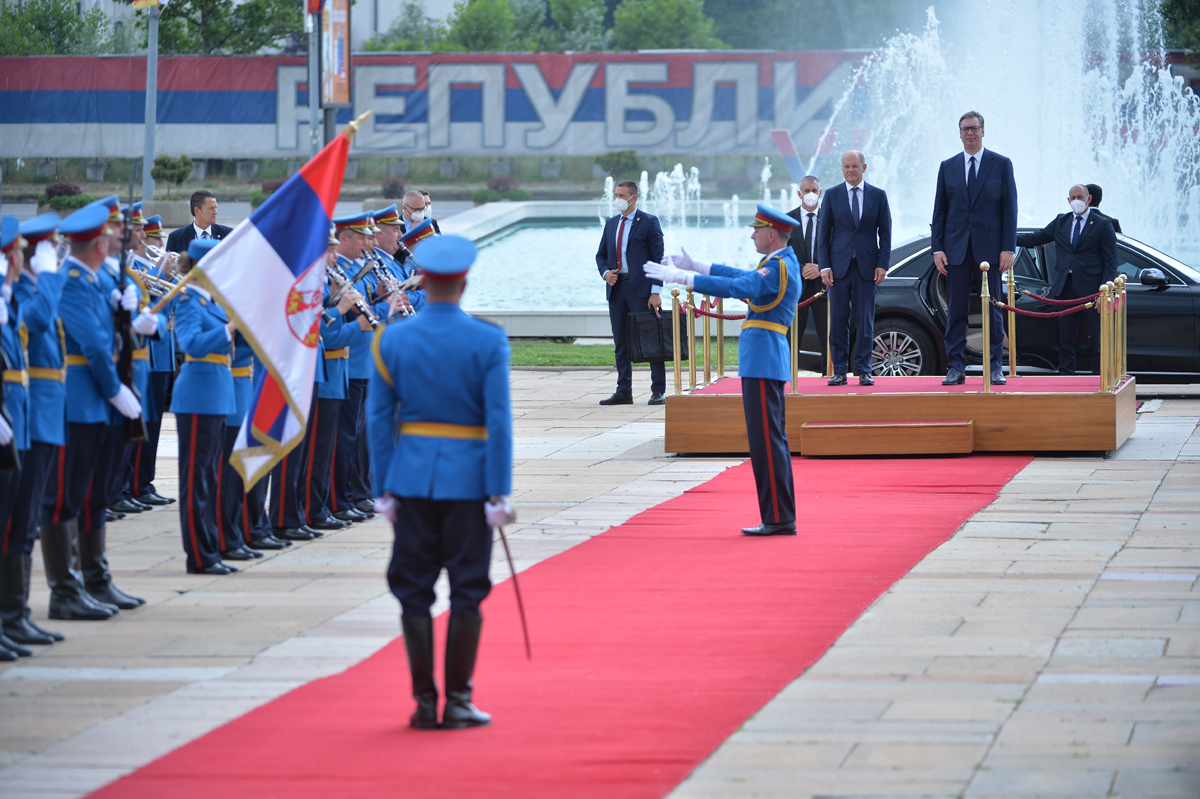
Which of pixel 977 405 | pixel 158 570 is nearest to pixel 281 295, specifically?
pixel 158 570

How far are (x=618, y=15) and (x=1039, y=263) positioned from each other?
172ft

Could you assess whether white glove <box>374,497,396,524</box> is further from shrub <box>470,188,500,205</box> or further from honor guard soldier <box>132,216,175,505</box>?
shrub <box>470,188,500,205</box>

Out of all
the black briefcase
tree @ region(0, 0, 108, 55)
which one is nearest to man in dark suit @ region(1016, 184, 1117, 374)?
the black briefcase

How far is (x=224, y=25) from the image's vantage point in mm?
51062

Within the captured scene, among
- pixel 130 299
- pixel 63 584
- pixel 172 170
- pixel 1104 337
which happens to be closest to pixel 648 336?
pixel 1104 337

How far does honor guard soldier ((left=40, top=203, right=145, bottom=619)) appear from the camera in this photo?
23.6 ft

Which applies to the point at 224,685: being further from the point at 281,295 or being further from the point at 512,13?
the point at 512,13

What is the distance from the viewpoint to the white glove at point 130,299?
24.6 ft

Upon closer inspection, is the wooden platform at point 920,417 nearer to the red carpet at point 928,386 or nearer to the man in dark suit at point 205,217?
the red carpet at point 928,386

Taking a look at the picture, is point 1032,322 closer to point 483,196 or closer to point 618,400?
point 618,400

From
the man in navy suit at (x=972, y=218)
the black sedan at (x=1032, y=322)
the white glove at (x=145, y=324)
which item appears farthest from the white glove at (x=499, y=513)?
the black sedan at (x=1032, y=322)

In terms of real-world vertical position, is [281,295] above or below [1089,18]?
below

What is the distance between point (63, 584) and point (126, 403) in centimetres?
86

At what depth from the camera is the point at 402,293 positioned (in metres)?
9.66
